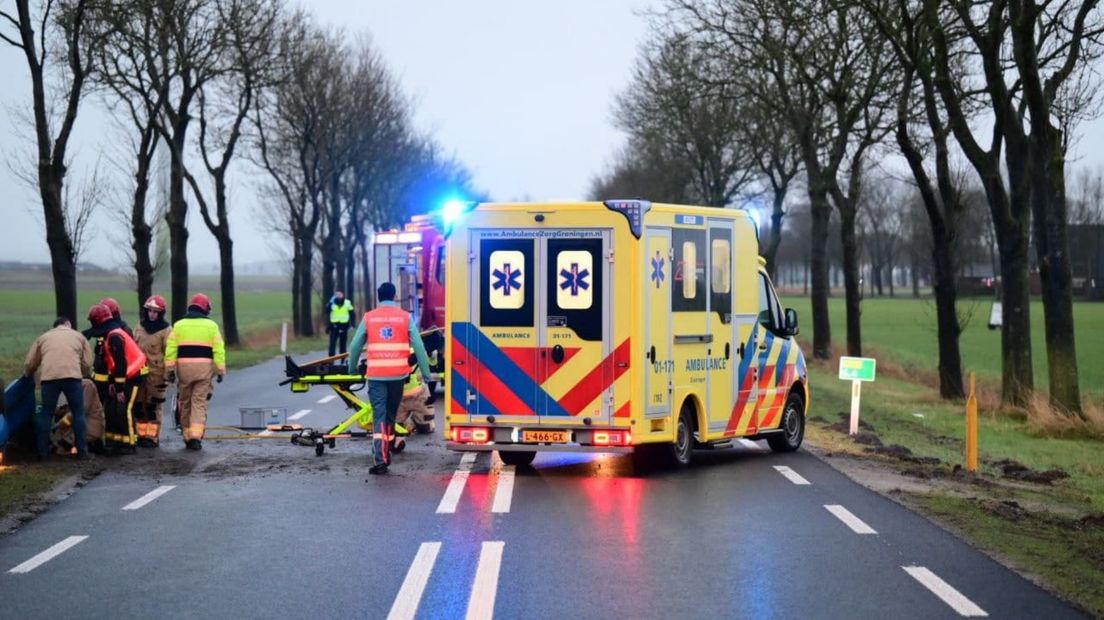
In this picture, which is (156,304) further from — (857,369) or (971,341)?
(971,341)

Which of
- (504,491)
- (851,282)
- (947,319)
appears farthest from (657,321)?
(851,282)

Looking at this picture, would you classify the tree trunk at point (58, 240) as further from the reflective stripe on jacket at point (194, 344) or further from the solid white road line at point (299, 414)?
the reflective stripe on jacket at point (194, 344)

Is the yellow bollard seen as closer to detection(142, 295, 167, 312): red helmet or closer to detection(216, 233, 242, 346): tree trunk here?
detection(142, 295, 167, 312): red helmet

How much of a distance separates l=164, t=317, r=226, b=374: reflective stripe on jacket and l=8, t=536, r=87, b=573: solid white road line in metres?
6.38

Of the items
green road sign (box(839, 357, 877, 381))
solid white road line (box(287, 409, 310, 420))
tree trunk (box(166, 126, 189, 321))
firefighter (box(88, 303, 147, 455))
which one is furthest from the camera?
tree trunk (box(166, 126, 189, 321))

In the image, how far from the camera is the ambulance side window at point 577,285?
1505cm

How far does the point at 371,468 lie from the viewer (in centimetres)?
1561

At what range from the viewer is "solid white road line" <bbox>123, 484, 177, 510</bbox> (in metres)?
13.2

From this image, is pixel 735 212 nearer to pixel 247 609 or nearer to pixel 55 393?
pixel 55 393

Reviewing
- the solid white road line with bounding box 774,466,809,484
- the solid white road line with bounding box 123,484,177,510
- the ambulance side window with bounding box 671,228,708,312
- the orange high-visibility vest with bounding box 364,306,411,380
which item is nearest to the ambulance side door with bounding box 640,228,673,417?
the ambulance side window with bounding box 671,228,708,312

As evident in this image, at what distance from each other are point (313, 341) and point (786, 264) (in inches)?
5526

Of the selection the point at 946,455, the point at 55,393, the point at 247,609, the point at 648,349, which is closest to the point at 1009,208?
the point at 946,455

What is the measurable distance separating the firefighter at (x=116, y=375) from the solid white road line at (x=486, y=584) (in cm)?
750

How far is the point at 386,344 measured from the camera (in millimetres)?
15914
